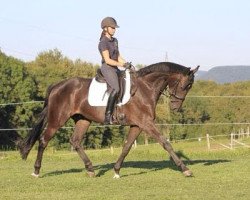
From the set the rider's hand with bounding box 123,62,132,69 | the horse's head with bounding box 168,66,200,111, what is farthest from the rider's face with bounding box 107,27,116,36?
the horse's head with bounding box 168,66,200,111

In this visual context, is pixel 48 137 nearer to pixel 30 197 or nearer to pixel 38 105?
pixel 30 197

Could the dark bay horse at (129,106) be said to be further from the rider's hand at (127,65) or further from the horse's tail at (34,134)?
the rider's hand at (127,65)

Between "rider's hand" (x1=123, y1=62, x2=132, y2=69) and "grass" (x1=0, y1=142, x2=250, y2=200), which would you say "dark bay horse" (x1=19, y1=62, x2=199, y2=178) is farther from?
"grass" (x1=0, y1=142, x2=250, y2=200)

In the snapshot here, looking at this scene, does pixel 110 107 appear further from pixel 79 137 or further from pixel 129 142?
pixel 79 137

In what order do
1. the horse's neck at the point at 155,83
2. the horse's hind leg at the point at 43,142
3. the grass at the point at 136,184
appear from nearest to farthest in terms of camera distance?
the grass at the point at 136,184
the horse's neck at the point at 155,83
the horse's hind leg at the point at 43,142

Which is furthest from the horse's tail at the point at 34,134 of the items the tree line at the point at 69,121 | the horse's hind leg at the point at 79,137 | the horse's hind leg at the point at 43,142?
the tree line at the point at 69,121

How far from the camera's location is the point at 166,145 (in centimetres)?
1038

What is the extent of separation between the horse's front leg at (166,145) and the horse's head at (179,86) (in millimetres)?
866

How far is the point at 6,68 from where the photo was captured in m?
62.6

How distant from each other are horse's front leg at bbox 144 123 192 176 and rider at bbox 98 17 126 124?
83cm

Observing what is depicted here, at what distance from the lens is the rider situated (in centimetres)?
1063

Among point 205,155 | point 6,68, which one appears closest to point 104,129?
point 6,68

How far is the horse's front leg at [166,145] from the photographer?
10.3m

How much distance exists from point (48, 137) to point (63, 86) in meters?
1.08
